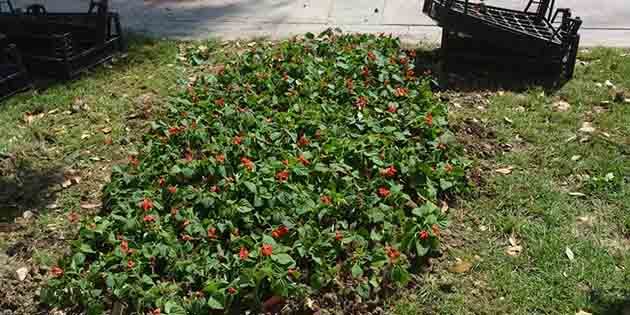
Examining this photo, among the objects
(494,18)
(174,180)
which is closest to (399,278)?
(174,180)

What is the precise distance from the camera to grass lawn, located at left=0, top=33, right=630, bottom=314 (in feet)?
10.5

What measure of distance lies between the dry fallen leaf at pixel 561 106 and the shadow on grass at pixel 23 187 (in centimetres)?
424

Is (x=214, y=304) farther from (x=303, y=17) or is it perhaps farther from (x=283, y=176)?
(x=303, y=17)

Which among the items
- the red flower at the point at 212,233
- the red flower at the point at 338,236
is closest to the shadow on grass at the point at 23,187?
the red flower at the point at 212,233

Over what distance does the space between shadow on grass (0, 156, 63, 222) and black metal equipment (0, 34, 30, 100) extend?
1.45 metres

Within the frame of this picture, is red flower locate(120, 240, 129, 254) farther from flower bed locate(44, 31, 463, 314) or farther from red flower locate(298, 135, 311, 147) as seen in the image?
red flower locate(298, 135, 311, 147)

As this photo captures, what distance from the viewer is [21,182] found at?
14.1 ft

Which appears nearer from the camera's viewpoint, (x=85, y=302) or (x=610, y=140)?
(x=85, y=302)

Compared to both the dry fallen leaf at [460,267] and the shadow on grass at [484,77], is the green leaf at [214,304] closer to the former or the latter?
the dry fallen leaf at [460,267]

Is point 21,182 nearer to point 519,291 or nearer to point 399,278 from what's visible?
point 399,278

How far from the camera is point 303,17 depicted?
26.1 feet

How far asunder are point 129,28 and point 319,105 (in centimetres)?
435

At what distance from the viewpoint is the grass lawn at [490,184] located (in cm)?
321

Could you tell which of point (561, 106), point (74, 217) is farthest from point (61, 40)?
point (561, 106)
